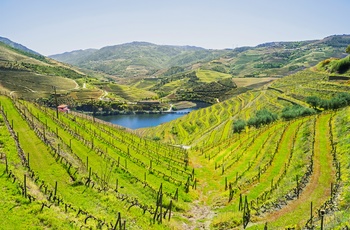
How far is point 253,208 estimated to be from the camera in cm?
4138

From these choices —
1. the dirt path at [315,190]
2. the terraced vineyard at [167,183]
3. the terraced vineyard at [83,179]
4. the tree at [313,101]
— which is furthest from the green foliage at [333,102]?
the terraced vineyard at [83,179]

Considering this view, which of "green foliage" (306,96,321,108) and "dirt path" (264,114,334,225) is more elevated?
"green foliage" (306,96,321,108)

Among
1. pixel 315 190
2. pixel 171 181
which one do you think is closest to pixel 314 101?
pixel 171 181

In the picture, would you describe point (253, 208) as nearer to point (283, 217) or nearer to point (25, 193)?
point (283, 217)

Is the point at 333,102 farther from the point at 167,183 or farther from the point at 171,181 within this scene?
the point at 167,183

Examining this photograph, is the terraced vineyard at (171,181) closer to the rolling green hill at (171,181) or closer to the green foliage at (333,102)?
the rolling green hill at (171,181)

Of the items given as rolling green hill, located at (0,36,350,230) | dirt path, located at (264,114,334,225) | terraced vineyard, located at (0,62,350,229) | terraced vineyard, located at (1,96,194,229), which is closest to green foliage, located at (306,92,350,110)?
terraced vineyard, located at (0,62,350,229)

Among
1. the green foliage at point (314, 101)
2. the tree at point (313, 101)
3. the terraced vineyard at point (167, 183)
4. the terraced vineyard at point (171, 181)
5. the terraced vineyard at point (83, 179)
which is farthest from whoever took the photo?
the tree at point (313, 101)

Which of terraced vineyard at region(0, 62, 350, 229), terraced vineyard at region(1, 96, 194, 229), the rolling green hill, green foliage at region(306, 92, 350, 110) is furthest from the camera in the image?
green foliage at region(306, 92, 350, 110)

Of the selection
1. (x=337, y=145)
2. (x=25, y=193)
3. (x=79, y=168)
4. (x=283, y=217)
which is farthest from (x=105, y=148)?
(x=337, y=145)

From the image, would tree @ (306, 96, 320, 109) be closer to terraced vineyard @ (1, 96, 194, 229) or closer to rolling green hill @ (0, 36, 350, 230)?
rolling green hill @ (0, 36, 350, 230)

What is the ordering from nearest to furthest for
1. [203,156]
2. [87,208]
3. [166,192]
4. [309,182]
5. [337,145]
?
[87,208] → [309,182] → [166,192] → [337,145] → [203,156]

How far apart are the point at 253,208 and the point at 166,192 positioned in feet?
46.2

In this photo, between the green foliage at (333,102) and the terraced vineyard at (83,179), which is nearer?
the terraced vineyard at (83,179)
